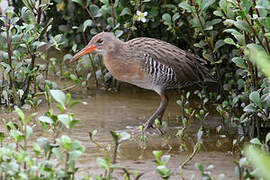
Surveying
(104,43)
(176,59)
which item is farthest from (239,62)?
(104,43)

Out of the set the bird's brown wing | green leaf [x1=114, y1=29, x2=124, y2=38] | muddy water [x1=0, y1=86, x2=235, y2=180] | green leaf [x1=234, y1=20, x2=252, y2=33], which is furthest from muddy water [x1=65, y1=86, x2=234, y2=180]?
green leaf [x1=234, y1=20, x2=252, y2=33]

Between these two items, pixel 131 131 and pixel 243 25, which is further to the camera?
pixel 131 131

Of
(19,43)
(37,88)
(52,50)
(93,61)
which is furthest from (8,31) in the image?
(52,50)

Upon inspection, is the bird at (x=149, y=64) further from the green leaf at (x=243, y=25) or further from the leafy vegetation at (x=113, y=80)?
the green leaf at (x=243, y=25)

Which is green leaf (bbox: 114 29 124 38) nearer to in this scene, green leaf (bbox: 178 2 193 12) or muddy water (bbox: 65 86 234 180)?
muddy water (bbox: 65 86 234 180)

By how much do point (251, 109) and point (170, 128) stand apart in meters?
1.28

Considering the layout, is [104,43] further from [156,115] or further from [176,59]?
[156,115]

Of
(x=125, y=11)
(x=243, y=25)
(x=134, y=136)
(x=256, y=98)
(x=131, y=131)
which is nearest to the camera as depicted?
(x=243, y=25)

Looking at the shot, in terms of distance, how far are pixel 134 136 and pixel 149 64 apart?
903 mm

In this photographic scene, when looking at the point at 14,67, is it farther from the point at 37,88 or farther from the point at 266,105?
the point at 266,105

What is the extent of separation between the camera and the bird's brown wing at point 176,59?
19.2 feet

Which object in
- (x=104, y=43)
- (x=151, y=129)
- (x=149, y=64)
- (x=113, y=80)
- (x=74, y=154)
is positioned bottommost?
(x=151, y=129)

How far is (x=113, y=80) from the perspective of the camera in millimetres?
7043

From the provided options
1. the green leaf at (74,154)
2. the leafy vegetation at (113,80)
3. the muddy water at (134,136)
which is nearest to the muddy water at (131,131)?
the muddy water at (134,136)
